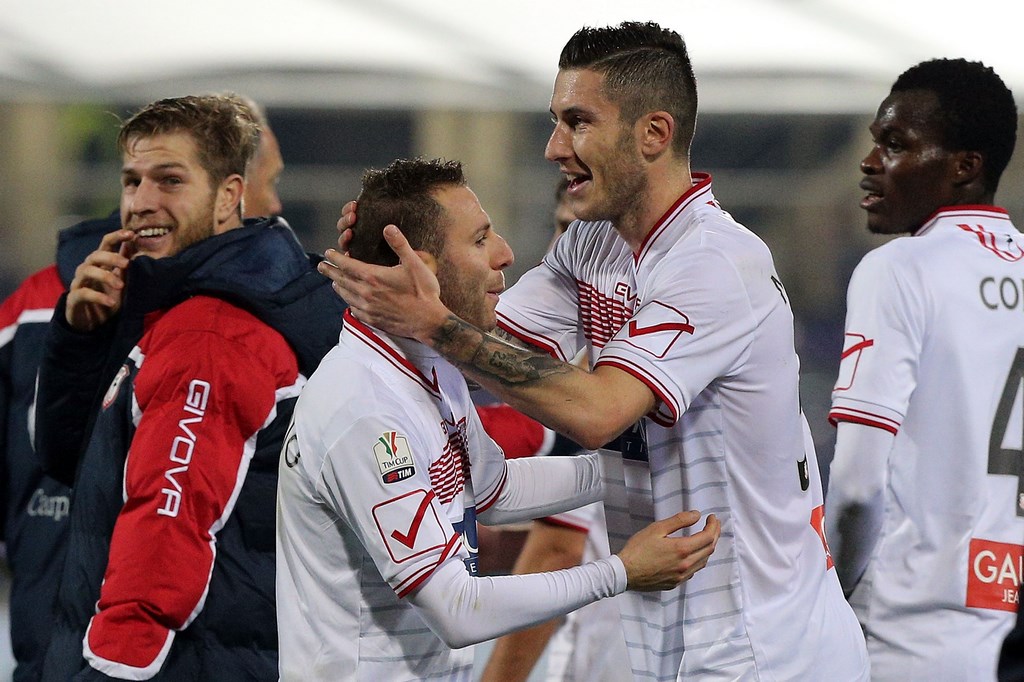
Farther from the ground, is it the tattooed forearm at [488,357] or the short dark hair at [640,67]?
the short dark hair at [640,67]

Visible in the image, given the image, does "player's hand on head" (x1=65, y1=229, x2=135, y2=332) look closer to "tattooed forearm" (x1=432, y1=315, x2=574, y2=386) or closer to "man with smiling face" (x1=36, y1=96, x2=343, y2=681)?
"man with smiling face" (x1=36, y1=96, x2=343, y2=681)

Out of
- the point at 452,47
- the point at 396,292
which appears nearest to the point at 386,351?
the point at 396,292

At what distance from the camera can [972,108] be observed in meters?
3.10

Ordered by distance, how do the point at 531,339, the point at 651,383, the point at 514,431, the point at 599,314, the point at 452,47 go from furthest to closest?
the point at 452,47 → the point at 514,431 → the point at 531,339 → the point at 599,314 → the point at 651,383

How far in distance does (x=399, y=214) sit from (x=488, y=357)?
0.32m

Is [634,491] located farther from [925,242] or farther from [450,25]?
[450,25]

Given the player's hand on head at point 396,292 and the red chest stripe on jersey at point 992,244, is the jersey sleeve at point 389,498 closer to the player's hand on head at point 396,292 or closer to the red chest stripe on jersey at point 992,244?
the player's hand on head at point 396,292

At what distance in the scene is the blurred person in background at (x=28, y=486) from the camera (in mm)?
3525

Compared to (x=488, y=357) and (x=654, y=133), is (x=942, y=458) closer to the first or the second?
(x=654, y=133)

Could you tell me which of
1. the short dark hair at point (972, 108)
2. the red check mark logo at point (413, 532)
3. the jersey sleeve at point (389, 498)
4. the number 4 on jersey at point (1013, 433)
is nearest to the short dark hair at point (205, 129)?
the jersey sleeve at point (389, 498)

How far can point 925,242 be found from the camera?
291cm

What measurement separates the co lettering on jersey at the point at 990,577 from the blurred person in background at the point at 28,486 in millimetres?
2225

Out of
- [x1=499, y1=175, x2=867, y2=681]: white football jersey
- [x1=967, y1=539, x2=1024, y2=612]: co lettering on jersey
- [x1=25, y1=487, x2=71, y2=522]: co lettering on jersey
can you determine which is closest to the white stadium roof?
[x1=25, y1=487, x2=71, y2=522]: co lettering on jersey

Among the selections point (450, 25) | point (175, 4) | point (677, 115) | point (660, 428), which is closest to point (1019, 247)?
point (677, 115)
